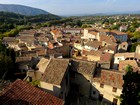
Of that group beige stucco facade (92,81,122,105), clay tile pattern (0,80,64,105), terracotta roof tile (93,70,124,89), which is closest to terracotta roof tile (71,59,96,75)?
terracotta roof tile (93,70,124,89)

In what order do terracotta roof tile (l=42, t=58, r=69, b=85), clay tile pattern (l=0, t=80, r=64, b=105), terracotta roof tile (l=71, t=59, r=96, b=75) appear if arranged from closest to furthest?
clay tile pattern (l=0, t=80, r=64, b=105) → terracotta roof tile (l=42, t=58, r=69, b=85) → terracotta roof tile (l=71, t=59, r=96, b=75)

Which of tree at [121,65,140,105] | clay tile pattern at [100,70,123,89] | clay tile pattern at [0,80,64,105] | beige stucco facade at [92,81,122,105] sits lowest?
beige stucco facade at [92,81,122,105]

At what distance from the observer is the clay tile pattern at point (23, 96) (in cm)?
1238

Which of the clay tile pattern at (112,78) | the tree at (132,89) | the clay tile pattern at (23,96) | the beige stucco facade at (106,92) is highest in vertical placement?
the clay tile pattern at (23,96)

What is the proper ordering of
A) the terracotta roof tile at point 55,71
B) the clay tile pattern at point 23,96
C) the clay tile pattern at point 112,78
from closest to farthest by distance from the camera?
the clay tile pattern at point 23,96 → the terracotta roof tile at point 55,71 → the clay tile pattern at point 112,78

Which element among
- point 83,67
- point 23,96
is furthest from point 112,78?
point 23,96

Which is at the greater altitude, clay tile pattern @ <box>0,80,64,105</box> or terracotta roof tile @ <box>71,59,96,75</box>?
clay tile pattern @ <box>0,80,64,105</box>

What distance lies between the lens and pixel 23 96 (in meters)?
13.2

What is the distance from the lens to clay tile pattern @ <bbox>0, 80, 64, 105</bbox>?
40.6 feet

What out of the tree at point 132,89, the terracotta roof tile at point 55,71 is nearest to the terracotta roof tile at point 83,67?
the terracotta roof tile at point 55,71

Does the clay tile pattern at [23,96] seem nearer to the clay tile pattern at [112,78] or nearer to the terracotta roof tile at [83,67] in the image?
the terracotta roof tile at [83,67]

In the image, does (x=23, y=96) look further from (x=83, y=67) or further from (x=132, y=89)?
(x=83, y=67)

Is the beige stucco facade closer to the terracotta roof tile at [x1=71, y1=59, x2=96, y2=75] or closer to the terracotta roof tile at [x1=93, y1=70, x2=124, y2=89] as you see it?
the terracotta roof tile at [x1=93, y1=70, x2=124, y2=89]

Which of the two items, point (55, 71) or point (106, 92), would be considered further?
point (106, 92)
